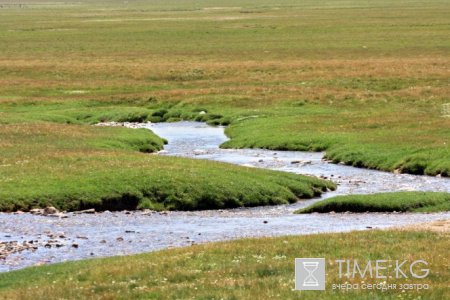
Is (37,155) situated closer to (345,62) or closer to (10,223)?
(10,223)

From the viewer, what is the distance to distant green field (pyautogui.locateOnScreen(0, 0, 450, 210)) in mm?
39125

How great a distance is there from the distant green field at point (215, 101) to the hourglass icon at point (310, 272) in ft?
50.0

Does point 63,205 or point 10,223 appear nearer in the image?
point 10,223

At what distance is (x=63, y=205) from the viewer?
34875 mm

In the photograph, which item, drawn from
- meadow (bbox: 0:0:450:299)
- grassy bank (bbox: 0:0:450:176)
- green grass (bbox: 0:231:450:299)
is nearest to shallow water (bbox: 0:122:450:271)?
meadow (bbox: 0:0:450:299)

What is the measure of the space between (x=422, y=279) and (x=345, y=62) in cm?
7355

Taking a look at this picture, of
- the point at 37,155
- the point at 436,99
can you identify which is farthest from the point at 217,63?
the point at 37,155

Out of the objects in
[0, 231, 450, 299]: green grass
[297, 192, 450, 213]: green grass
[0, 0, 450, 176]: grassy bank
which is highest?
[0, 231, 450, 299]: green grass

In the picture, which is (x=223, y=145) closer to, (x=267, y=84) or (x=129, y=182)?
(x=129, y=182)

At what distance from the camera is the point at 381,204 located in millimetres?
35281

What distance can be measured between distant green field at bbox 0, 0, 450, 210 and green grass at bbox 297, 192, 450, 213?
277 centimetres

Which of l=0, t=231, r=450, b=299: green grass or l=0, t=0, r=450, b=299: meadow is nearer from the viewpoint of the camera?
l=0, t=231, r=450, b=299: green grass

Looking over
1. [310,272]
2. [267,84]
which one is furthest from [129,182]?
[267,84]

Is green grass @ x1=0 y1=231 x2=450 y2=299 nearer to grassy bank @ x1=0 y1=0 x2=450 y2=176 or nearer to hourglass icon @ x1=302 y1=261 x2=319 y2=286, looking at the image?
hourglass icon @ x1=302 y1=261 x2=319 y2=286
